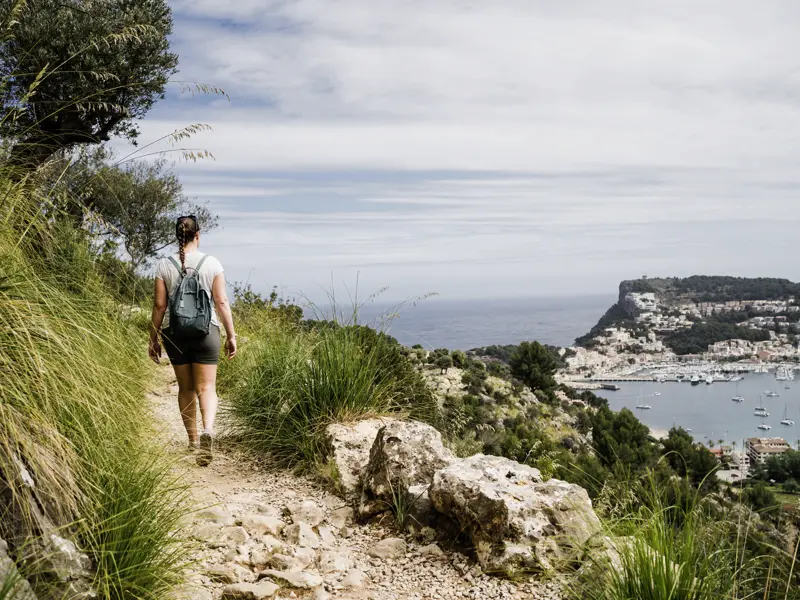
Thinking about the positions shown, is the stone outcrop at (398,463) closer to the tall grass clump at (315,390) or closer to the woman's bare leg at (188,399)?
the tall grass clump at (315,390)

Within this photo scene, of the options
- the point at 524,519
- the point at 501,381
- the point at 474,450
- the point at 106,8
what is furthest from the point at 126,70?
the point at 501,381

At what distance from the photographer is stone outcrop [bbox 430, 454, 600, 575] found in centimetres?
365

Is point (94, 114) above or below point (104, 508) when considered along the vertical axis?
above

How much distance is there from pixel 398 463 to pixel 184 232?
8.26ft

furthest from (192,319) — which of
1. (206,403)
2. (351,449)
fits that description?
(351,449)

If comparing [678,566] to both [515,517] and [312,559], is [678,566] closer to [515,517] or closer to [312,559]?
[515,517]

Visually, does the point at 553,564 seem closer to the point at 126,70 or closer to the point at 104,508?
the point at 104,508

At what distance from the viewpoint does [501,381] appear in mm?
32594

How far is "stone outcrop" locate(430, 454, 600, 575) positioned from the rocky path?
0.45ft

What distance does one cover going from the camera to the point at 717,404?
75.3m

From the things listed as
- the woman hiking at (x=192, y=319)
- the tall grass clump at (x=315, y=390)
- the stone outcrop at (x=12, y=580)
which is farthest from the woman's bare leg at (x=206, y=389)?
the stone outcrop at (x=12, y=580)

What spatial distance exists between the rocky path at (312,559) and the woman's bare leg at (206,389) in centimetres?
47

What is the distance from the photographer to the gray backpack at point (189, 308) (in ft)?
16.4

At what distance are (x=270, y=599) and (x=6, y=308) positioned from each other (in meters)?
1.94
